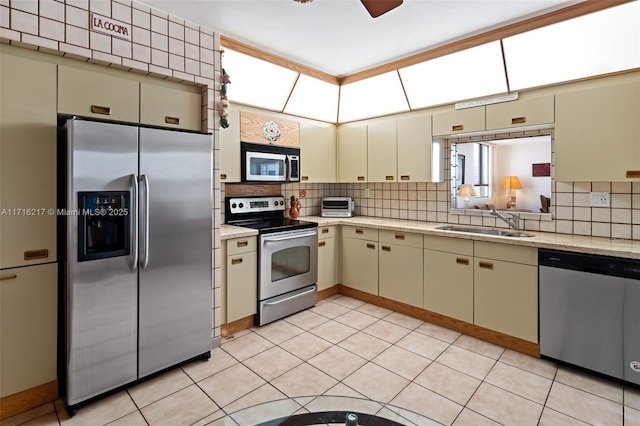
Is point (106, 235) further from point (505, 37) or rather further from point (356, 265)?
point (505, 37)

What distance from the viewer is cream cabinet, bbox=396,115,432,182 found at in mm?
3602

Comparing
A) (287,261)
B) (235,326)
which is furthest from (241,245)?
(235,326)

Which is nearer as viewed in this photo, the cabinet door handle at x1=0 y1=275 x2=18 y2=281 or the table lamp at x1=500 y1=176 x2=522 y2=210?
the cabinet door handle at x1=0 y1=275 x2=18 y2=281

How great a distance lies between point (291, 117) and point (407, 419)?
3.34 metres

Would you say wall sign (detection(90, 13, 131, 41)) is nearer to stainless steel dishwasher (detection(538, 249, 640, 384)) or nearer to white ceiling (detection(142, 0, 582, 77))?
white ceiling (detection(142, 0, 582, 77))

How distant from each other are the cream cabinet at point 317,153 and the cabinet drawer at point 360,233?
0.72 m

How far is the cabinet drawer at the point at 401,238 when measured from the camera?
3.37 metres

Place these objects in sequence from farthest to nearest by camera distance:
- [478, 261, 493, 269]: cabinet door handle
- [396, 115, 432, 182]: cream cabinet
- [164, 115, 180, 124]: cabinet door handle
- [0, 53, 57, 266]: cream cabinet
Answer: [396, 115, 432, 182]: cream cabinet, [478, 261, 493, 269]: cabinet door handle, [164, 115, 180, 124]: cabinet door handle, [0, 53, 57, 266]: cream cabinet

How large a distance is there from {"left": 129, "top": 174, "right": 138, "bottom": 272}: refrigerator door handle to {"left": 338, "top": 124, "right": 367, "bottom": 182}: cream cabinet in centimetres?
265

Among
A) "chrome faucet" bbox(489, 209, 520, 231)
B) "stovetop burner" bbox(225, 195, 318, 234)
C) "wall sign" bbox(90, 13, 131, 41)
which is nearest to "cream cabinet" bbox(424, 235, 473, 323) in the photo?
"chrome faucet" bbox(489, 209, 520, 231)

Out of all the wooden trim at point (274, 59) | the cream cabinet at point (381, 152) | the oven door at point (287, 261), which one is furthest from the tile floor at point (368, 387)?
the wooden trim at point (274, 59)

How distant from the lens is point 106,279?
210 cm

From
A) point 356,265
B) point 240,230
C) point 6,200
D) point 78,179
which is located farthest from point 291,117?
point 6,200

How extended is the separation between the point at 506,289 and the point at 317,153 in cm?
249
